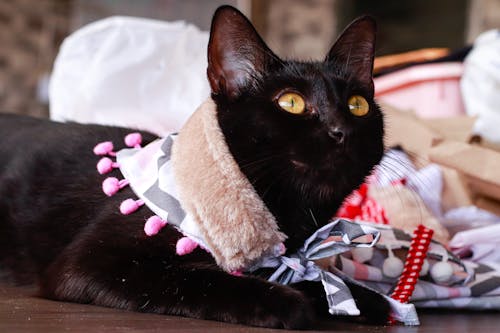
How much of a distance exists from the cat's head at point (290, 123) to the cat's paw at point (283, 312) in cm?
16

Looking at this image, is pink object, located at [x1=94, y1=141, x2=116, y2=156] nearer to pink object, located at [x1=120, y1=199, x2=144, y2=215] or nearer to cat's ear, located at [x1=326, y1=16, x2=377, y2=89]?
pink object, located at [x1=120, y1=199, x2=144, y2=215]

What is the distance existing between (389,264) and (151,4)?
3.64 metres

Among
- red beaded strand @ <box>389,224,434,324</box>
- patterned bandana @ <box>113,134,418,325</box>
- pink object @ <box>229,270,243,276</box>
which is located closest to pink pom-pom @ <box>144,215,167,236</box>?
patterned bandana @ <box>113,134,418,325</box>

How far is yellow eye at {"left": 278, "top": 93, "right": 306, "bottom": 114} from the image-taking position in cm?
91

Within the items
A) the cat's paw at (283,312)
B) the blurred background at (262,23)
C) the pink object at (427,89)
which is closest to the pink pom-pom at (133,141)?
the cat's paw at (283,312)

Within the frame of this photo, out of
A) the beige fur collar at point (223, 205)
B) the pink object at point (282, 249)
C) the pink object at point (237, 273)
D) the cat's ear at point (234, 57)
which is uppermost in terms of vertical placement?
the cat's ear at point (234, 57)

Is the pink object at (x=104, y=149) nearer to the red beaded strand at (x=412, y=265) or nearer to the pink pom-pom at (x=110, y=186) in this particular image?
the pink pom-pom at (x=110, y=186)

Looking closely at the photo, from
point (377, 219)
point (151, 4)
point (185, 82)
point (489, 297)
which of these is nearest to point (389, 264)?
point (489, 297)

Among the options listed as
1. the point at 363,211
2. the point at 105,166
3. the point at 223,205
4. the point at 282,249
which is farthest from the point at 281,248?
the point at 363,211

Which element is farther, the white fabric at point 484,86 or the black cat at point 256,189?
the white fabric at point 484,86

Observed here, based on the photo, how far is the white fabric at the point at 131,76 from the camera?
1800 mm

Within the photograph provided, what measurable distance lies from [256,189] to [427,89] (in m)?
1.28

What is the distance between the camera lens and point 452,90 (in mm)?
2027

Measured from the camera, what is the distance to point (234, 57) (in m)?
0.98
